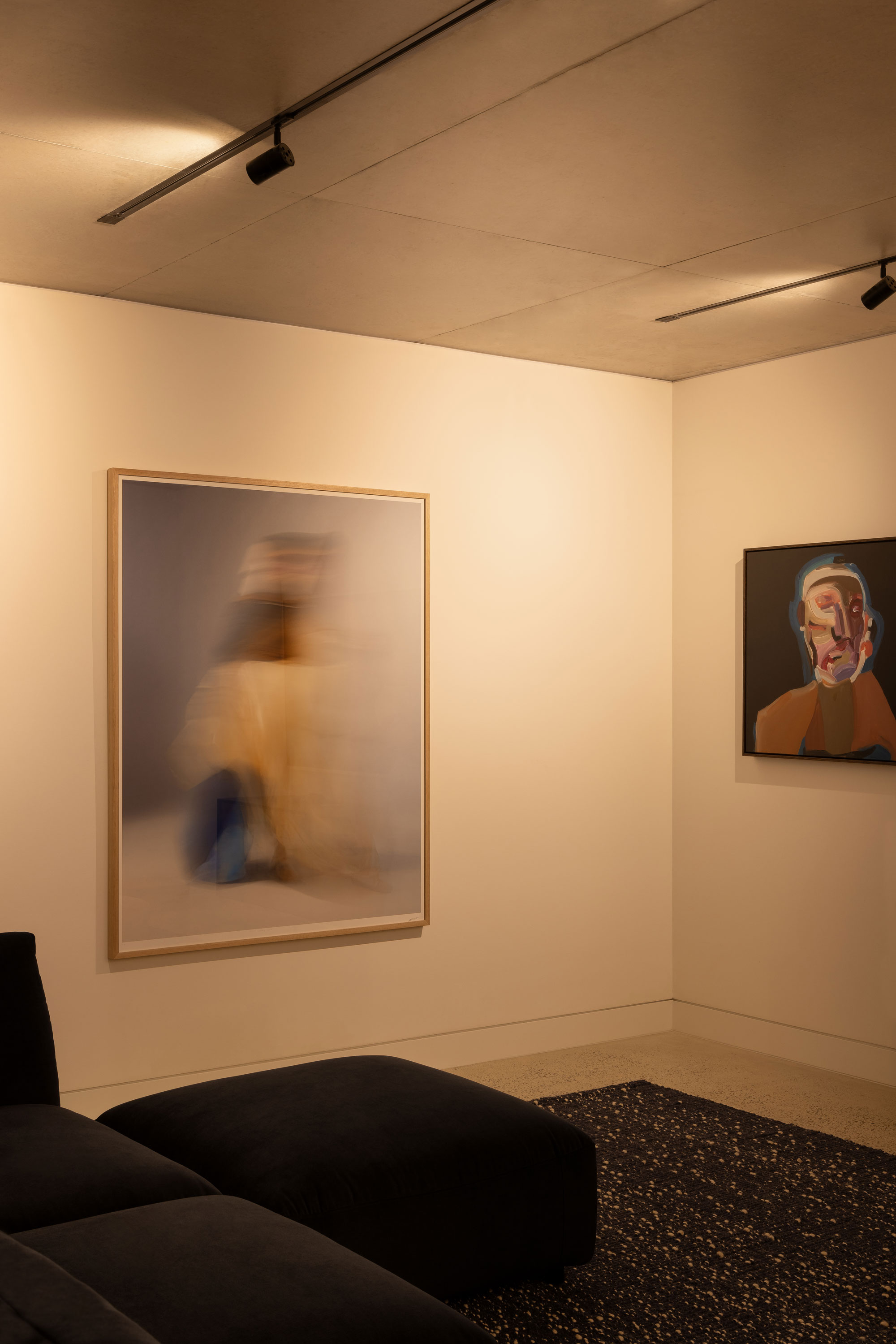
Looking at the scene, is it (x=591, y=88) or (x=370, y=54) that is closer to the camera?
(x=370, y=54)

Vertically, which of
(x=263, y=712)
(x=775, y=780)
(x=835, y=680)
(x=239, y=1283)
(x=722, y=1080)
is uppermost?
(x=835, y=680)

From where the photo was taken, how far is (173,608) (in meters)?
4.41

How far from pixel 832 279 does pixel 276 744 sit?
251 cm

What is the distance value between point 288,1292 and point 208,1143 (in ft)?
3.01

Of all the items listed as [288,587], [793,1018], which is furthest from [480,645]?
[793,1018]

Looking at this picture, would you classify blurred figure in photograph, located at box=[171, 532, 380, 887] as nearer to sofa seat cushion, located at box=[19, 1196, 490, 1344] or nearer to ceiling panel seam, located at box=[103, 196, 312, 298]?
ceiling panel seam, located at box=[103, 196, 312, 298]

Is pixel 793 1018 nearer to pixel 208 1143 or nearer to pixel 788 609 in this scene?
pixel 788 609

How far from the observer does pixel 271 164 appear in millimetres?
2838

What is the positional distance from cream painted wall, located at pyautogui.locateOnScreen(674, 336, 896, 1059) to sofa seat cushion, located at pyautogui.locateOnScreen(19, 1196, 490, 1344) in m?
3.23

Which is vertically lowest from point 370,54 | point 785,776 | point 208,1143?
point 208,1143

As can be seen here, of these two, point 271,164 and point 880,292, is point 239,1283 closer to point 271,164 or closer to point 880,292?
point 271,164

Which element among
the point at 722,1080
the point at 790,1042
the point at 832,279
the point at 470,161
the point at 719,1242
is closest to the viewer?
the point at 470,161

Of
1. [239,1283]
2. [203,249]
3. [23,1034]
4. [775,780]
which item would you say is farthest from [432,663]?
[239,1283]

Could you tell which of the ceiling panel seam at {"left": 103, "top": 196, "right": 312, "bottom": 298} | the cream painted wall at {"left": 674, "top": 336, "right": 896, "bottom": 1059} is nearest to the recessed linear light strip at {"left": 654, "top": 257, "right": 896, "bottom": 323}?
the cream painted wall at {"left": 674, "top": 336, "right": 896, "bottom": 1059}
